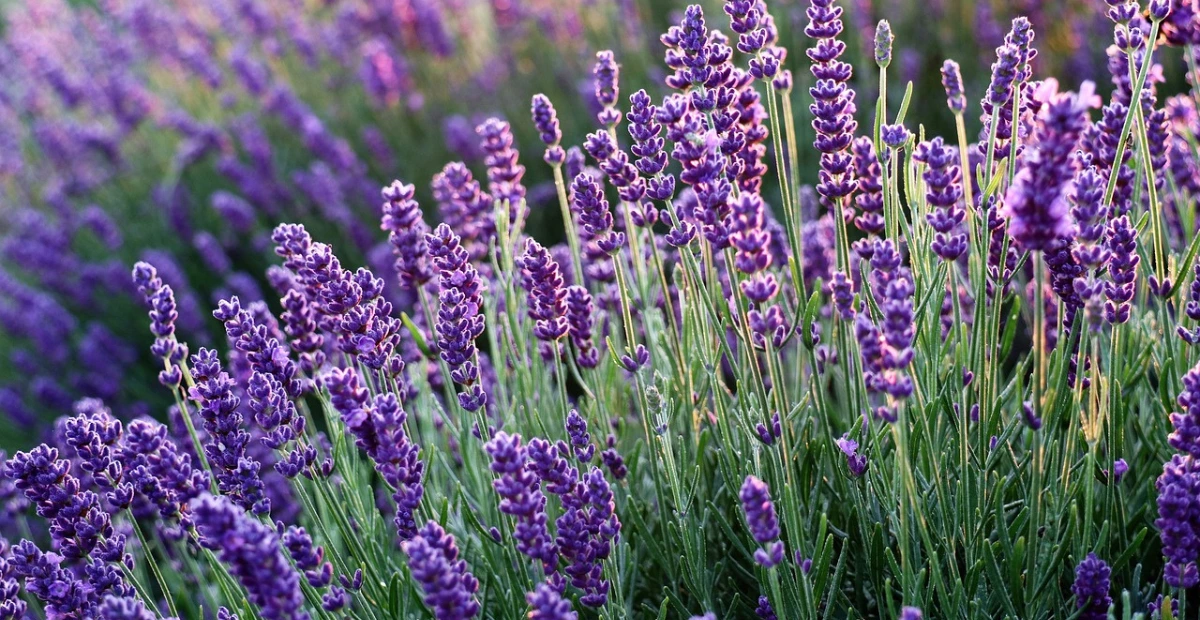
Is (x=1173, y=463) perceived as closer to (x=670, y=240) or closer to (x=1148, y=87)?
(x=670, y=240)

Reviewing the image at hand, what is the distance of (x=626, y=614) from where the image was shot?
1978 millimetres

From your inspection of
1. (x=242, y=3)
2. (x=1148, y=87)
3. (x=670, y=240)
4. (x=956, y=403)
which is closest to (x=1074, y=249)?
(x=956, y=403)

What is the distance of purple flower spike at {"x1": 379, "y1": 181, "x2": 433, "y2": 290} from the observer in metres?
2.16

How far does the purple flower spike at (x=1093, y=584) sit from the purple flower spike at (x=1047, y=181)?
60 cm

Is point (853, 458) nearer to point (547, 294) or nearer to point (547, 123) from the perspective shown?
point (547, 294)

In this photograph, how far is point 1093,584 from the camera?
69.8 inches

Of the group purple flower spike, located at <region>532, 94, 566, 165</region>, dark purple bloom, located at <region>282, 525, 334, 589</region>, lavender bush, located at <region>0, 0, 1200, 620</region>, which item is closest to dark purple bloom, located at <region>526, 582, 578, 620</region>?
lavender bush, located at <region>0, 0, 1200, 620</region>

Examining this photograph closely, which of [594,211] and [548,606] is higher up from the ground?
[594,211]

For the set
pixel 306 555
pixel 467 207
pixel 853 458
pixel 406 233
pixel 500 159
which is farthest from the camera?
pixel 467 207

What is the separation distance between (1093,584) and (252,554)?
129 cm

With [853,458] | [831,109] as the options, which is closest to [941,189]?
[831,109]

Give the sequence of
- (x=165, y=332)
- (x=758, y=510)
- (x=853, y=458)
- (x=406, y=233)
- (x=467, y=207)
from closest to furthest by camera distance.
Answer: (x=758, y=510) < (x=853, y=458) < (x=165, y=332) < (x=406, y=233) < (x=467, y=207)

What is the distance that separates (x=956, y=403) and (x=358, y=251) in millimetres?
3522

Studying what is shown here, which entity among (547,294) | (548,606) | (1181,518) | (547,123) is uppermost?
(547,123)
